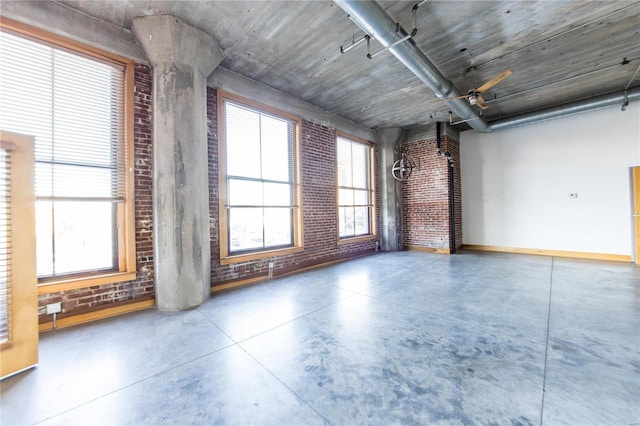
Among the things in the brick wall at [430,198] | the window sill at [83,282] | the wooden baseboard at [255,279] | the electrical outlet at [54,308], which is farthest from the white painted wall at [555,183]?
the electrical outlet at [54,308]

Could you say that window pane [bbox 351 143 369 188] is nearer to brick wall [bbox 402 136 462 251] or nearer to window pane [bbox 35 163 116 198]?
brick wall [bbox 402 136 462 251]

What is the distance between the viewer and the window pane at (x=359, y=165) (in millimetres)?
6957

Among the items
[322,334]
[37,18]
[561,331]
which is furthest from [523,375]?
[37,18]

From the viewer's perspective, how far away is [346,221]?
21.7ft

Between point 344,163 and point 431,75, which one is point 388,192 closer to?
point 344,163

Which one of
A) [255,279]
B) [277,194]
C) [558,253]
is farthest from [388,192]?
[255,279]

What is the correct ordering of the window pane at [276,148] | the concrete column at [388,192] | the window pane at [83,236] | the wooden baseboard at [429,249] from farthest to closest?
the concrete column at [388,192]
the wooden baseboard at [429,249]
the window pane at [276,148]
the window pane at [83,236]

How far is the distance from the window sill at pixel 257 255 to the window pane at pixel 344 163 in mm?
2363

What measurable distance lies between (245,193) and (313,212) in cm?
168

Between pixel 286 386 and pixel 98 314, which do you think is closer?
pixel 286 386

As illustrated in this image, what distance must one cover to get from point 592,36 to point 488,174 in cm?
429

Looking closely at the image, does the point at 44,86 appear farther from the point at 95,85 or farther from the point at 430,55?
the point at 430,55

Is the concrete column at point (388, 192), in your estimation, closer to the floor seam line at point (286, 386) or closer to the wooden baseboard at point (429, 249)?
the wooden baseboard at point (429, 249)

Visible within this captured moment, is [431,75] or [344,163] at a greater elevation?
[431,75]
